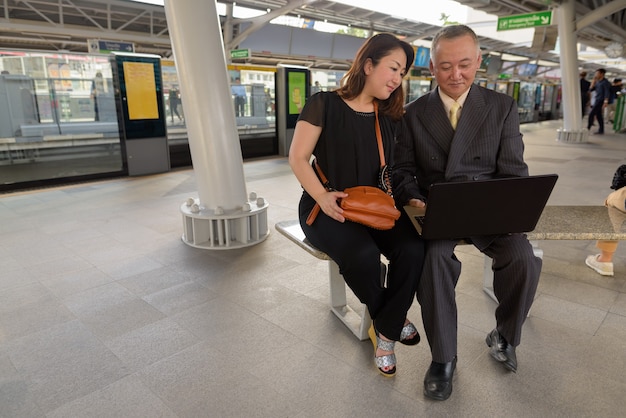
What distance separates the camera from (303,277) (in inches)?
128

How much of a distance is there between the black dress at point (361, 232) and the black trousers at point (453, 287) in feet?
0.25

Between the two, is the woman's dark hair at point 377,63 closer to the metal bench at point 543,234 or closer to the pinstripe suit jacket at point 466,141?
the pinstripe suit jacket at point 466,141

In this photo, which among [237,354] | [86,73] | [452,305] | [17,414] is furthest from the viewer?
[86,73]

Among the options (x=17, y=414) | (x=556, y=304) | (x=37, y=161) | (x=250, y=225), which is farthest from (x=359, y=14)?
(x=17, y=414)

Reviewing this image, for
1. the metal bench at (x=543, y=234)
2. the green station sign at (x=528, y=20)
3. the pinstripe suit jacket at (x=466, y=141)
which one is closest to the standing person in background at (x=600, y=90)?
the green station sign at (x=528, y=20)

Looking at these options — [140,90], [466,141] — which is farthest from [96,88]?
[466,141]

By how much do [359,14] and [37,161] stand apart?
1289cm

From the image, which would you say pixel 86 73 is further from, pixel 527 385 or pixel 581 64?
pixel 581 64

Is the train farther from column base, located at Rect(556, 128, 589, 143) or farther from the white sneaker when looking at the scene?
column base, located at Rect(556, 128, 589, 143)

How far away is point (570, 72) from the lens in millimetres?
12141

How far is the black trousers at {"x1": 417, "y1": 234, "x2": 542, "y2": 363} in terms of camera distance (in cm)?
194

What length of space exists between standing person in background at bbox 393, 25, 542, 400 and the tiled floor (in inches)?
8.7

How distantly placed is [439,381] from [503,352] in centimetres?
44

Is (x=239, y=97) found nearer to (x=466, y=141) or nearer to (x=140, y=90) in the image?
(x=140, y=90)
